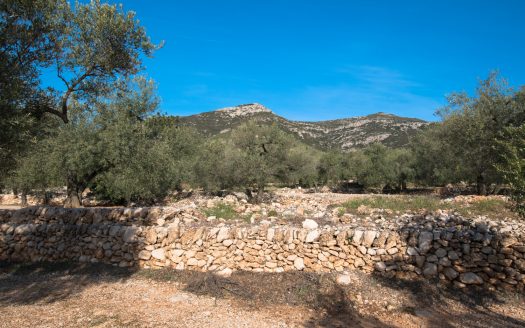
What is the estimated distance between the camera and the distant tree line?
7164mm

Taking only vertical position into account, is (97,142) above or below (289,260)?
above

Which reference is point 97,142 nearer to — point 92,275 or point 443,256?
point 92,275

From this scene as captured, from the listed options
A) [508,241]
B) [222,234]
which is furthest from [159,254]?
[508,241]

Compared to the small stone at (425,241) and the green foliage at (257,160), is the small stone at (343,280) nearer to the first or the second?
the small stone at (425,241)

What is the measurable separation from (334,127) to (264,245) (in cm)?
9568

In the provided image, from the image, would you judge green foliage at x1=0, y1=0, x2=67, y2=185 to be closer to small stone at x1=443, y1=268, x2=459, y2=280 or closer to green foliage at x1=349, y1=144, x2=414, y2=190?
small stone at x1=443, y1=268, x2=459, y2=280

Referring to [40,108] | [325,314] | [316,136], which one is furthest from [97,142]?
[316,136]

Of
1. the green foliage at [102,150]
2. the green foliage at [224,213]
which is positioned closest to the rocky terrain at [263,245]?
the green foliage at [224,213]

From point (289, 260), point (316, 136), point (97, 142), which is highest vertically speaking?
point (316, 136)

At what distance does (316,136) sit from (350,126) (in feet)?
41.8

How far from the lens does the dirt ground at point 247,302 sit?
18.9 feet

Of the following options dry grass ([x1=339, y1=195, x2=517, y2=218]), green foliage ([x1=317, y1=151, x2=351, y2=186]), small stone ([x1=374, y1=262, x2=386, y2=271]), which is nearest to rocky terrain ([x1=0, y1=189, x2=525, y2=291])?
small stone ([x1=374, y1=262, x2=386, y2=271])

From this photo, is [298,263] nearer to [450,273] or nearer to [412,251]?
[412,251]

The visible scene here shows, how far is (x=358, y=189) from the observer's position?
44781 millimetres
